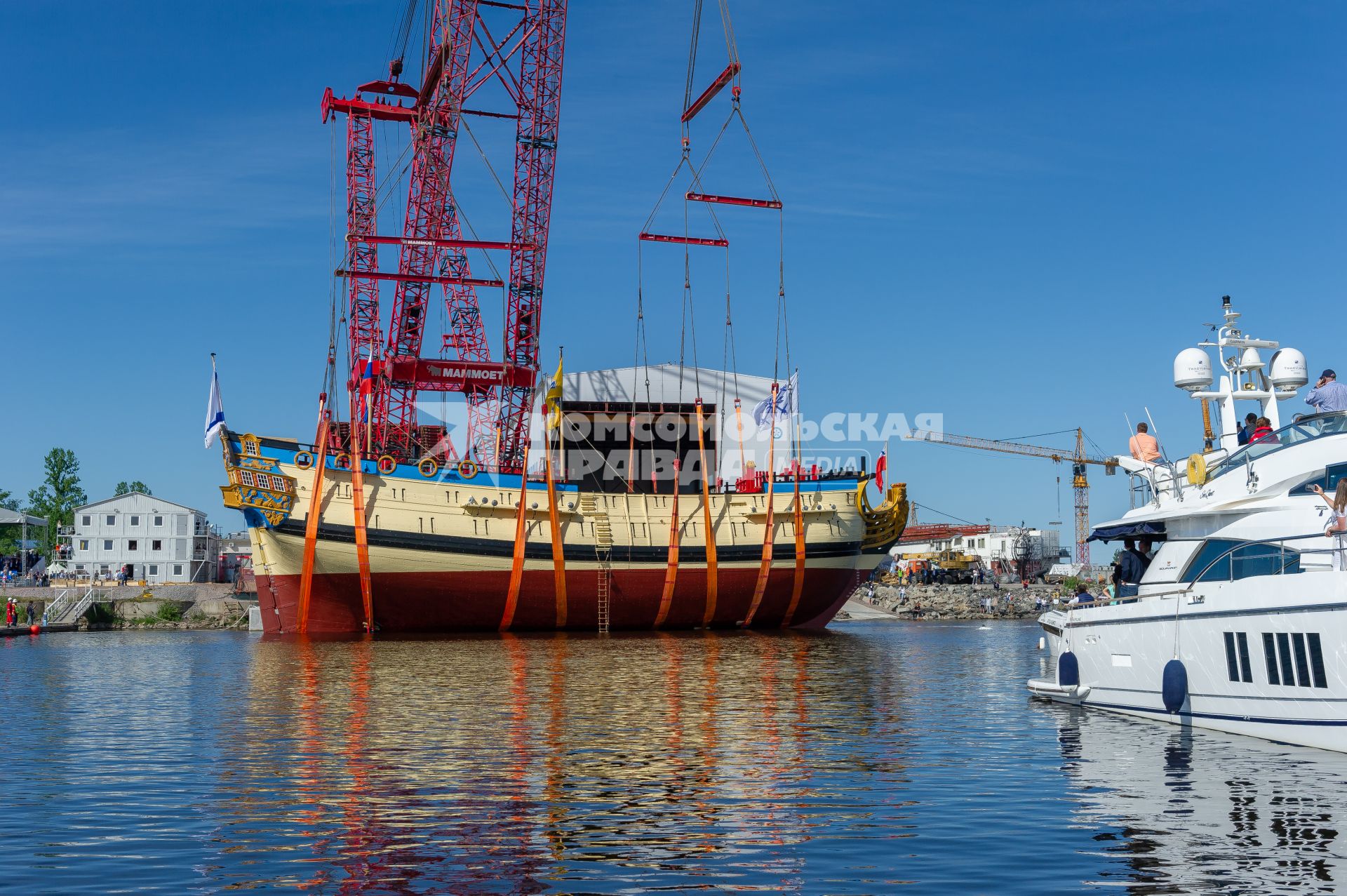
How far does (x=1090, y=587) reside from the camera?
9994 centimetres

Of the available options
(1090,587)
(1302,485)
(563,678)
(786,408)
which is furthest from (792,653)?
(1090,587)

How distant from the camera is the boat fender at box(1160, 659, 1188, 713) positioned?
18.8 m

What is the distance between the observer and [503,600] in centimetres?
4997

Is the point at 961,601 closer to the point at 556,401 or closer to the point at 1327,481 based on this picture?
the point at 556,401

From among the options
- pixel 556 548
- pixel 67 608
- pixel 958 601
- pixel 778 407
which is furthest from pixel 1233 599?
pixel 958 601

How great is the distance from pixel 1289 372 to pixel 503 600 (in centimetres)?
3267

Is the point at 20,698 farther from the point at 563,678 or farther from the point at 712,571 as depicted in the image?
the point at 712,571

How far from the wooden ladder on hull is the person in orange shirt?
28.7 m

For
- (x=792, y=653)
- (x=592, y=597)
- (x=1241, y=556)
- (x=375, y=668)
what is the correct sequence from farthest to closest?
(x=592, y=597) → (x=792, y=653) → (x=375, y=668) → (x=1241, y=556)

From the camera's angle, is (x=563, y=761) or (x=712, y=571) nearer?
(x=563, y=761)

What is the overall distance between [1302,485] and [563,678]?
16.9m

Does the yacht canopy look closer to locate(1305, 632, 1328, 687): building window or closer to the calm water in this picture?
the calm water

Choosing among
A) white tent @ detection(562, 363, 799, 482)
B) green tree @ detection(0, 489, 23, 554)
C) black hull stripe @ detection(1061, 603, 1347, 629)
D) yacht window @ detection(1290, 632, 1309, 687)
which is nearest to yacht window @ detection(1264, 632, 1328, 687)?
yacht window @ detection(1290, 632, 1309, 687)

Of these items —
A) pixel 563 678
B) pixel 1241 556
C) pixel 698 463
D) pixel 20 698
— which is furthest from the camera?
pixel 698 463
